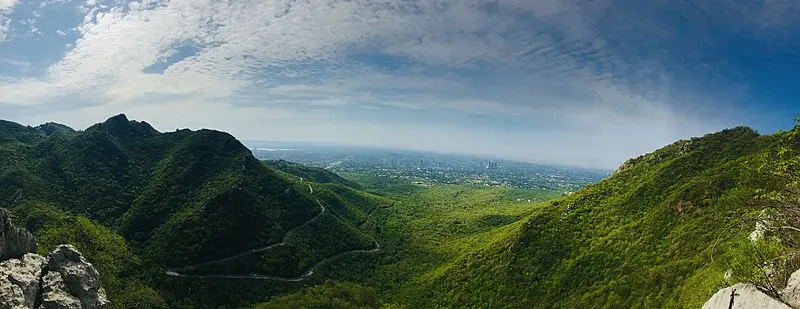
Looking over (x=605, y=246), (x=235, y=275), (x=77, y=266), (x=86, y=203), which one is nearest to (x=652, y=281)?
(x=605, y=246)

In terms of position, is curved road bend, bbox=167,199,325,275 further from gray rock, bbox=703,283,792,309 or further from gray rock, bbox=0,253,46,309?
gray rock, bbox=703,283,792,309

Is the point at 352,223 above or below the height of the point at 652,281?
below

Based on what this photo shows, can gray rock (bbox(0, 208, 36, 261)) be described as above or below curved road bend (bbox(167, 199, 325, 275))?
above

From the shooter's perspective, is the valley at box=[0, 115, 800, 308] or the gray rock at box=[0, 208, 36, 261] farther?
the valley at box=[0, 115, 800, 308]

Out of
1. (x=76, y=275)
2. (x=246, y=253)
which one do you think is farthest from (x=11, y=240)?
(x=246, y=253)

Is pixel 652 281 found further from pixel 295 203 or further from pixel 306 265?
pixel 295 203

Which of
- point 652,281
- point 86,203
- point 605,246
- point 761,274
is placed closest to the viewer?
point 761,274

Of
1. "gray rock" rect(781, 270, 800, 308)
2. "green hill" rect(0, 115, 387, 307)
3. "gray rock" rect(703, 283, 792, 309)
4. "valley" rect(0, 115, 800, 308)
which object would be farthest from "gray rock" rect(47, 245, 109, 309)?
"gray rock" rect(781, 270, 800, 308)
